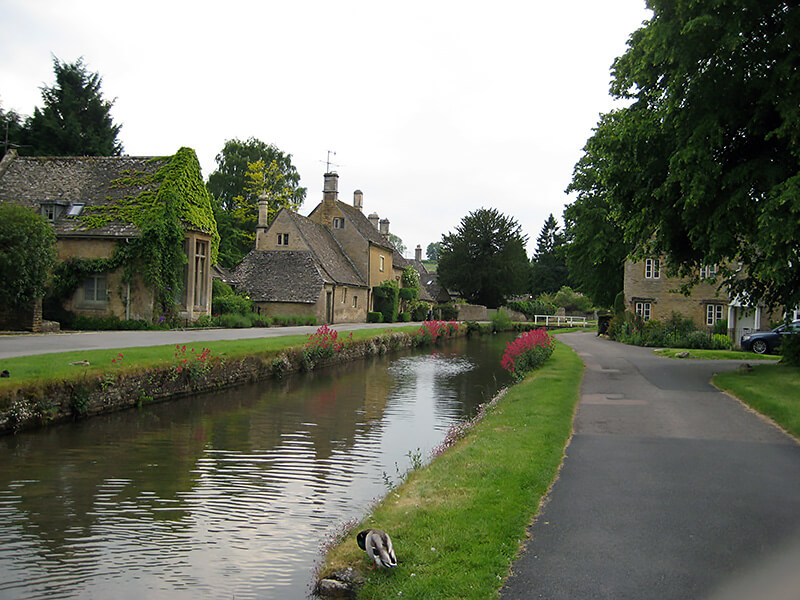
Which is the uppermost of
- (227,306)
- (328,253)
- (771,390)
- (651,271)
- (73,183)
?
(73,183)

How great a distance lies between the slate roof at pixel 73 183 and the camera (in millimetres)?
29516

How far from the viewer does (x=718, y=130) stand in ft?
48.6

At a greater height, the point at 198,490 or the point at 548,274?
the point at 548,274

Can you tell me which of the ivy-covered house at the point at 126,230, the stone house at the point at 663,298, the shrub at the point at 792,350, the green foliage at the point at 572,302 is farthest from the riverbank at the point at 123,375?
the green foliage at the point at 572,302

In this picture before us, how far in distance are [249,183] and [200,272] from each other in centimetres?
3981

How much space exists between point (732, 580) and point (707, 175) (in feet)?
38.0

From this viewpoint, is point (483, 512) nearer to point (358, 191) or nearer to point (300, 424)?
point (300, 424)

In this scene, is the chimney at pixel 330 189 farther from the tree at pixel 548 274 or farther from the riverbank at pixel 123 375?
the tree at pixel 548 274

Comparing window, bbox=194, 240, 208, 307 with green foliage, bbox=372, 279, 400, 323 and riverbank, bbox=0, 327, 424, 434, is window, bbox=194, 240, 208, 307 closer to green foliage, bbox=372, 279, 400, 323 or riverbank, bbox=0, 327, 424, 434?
riverbank, bbox=0, 327, 424, 434

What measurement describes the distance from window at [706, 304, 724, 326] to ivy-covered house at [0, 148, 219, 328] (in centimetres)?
2886

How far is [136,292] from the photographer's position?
29.0 metres

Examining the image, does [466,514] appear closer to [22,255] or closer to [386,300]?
[22,255]

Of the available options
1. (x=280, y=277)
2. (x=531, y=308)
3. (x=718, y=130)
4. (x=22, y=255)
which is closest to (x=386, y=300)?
(x=280, y=277)

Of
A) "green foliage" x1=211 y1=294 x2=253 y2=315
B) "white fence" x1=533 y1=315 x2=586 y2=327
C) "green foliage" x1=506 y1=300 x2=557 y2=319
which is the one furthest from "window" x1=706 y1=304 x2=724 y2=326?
"green foliage" x1=506 y1=300 x2=557 y2=319
